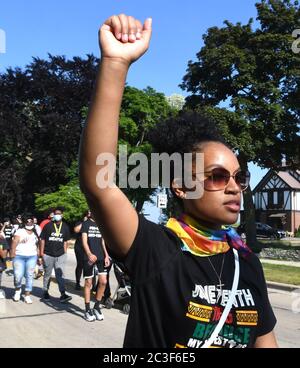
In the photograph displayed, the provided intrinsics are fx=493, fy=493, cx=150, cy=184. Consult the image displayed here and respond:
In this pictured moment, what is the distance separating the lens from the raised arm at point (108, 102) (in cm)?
158

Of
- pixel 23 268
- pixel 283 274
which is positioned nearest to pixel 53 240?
pixel 23 268

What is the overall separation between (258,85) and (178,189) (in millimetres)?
27485

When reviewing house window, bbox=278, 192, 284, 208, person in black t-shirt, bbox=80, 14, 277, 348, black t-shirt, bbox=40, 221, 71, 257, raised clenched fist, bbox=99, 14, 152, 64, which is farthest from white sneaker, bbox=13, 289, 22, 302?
house window, bbox=278, 192, 284, 208

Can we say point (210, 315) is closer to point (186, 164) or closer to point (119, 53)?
point (186, 164)

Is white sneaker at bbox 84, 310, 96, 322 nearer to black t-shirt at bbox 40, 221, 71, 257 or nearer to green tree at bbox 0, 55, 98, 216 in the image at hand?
black t-shirt at bbox 40, 221, 71, 257

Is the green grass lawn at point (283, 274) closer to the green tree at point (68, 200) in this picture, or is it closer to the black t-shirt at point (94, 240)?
the black t-shirt at point (94, 240)

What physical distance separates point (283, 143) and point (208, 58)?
6.81m

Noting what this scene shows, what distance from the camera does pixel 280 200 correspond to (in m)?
64.4

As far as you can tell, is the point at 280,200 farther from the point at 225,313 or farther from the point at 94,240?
the point at 225,313

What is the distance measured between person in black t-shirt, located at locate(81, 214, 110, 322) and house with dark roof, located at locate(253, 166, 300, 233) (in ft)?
179

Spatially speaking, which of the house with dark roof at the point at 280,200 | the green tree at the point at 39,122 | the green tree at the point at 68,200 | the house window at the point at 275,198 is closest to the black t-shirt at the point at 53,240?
the green tree at the point at 68,200

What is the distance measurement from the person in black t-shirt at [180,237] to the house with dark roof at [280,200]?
200 ft

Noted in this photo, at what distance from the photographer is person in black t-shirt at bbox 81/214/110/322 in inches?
319

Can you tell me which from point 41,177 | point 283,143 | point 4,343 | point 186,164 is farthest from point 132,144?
point 186,164
